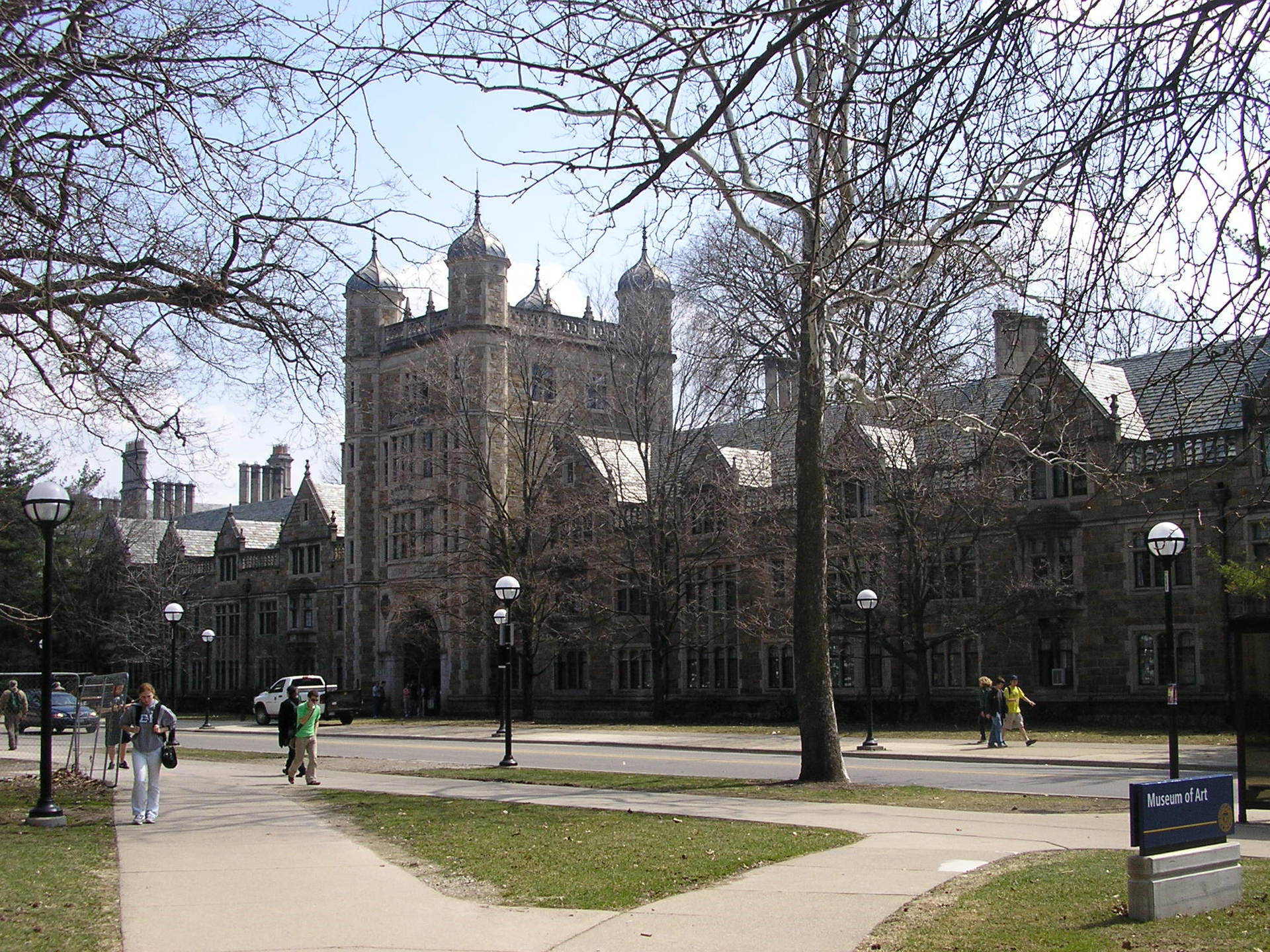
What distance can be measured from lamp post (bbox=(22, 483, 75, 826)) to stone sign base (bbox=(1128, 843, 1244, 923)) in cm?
1021

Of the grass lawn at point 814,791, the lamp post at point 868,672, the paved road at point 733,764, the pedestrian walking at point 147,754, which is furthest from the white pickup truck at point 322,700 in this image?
the pedestrian walking at point 147,754

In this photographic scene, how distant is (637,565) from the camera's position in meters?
45.0

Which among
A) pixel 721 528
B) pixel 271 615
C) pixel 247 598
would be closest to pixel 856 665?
pixel 721 528

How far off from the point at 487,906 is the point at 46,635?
679 cm

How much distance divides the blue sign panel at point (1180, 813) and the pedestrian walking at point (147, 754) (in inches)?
401

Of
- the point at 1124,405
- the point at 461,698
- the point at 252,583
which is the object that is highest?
the point at 1124,405

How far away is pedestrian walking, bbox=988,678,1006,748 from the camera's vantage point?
2692 cm

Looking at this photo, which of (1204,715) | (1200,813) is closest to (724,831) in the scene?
(1200,813)

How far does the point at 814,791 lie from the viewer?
17.7 m

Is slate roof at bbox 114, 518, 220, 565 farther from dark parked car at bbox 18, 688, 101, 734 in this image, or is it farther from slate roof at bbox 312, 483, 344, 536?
dark parked car at bbox 18, 688, 101, 734

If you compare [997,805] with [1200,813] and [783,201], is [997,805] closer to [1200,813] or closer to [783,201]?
[1200,813]

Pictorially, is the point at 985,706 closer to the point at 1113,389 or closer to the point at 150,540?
the point at 1113,389

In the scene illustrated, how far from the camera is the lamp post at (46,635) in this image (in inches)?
542

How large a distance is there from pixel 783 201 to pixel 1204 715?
28.3m
